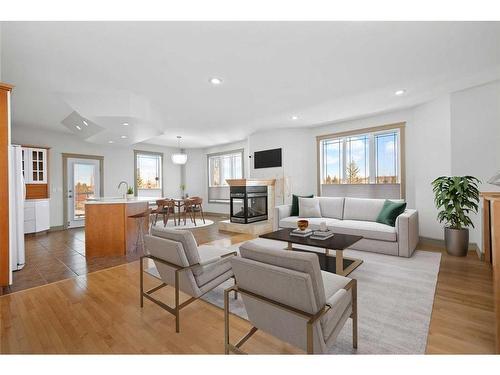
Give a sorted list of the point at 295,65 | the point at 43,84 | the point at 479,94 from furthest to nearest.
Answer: the point at 479,94, the point at 43,84, the point at 295,65

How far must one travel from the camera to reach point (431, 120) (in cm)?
434

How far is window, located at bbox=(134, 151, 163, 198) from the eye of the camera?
8070mm

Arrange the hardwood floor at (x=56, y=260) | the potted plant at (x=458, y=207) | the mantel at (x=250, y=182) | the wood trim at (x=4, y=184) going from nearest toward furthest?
the wood trim at (x=4, y=184) < the hardwood floor at (x=56, y=260) < the potted plant at (x=458, y=207) < the mantel at (x=250, y=182)

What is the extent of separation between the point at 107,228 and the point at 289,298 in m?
3.81

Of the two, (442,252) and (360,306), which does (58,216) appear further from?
(442,252)

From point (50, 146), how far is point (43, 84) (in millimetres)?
3461

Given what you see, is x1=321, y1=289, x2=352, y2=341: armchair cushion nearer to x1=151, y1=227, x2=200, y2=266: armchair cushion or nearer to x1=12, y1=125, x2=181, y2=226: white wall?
x1=151, y1=227, x2=200, y2=266: armchair cushion

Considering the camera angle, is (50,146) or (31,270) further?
(50,146)

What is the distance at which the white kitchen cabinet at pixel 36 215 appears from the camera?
209 inches

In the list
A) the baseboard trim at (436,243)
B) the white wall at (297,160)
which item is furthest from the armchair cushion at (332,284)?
the white wall at (297,160)

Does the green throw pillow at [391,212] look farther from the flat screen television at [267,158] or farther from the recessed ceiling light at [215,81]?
the recessed ceiling light at [215,81]

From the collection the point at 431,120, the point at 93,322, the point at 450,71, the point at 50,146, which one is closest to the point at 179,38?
the point at 93,322

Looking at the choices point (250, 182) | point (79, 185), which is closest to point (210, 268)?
point (250, 182)

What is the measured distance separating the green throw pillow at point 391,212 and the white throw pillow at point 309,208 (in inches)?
47.9
